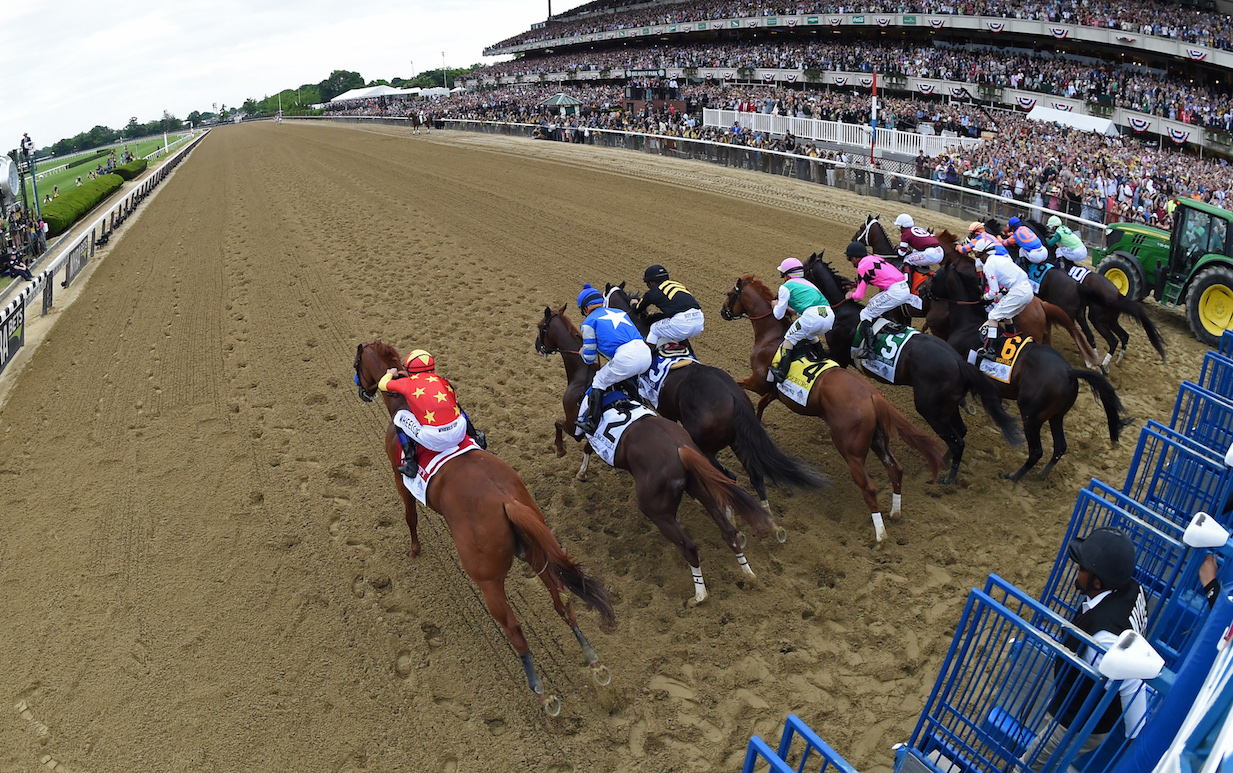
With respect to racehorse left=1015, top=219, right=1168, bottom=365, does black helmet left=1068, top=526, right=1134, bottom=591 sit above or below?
above

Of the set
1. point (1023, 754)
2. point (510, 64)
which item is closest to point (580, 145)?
point (1023, 754)

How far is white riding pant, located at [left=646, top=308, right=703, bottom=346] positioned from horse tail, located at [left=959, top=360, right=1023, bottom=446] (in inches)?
91.0

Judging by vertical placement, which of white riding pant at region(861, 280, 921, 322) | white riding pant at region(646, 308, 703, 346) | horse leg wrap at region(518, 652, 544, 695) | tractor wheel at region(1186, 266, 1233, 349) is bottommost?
tractor wheel at region(1186, 266, 1233, 349)

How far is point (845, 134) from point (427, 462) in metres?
21.8

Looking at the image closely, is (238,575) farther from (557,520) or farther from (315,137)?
(315,137)

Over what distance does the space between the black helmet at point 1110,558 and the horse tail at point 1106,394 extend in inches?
135

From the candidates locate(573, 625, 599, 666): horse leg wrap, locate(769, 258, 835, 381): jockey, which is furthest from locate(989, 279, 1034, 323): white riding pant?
locate(573, 625, 599, 666): horse leg wrap

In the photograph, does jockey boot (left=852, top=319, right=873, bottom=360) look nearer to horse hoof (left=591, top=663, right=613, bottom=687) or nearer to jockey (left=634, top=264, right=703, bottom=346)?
jockey (left=634, top=264, right=703, bottom=346)

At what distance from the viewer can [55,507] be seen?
657 cm

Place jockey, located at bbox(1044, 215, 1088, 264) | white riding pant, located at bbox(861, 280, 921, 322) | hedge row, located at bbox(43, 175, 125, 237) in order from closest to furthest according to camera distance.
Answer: white riding pant, located at bbox(861, 280, 921, 322) < jockey, located at bbox(1044, 215, 1088, 264) < hedge row, located at bbox(43, 175, 125, 237)

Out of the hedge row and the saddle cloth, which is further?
the hedge row

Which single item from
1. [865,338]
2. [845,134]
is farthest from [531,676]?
[845,134]

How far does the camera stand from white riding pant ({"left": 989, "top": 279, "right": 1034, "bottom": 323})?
6.84m

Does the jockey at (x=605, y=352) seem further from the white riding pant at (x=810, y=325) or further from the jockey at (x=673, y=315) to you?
the white riding pant at (x=810, y=325)
